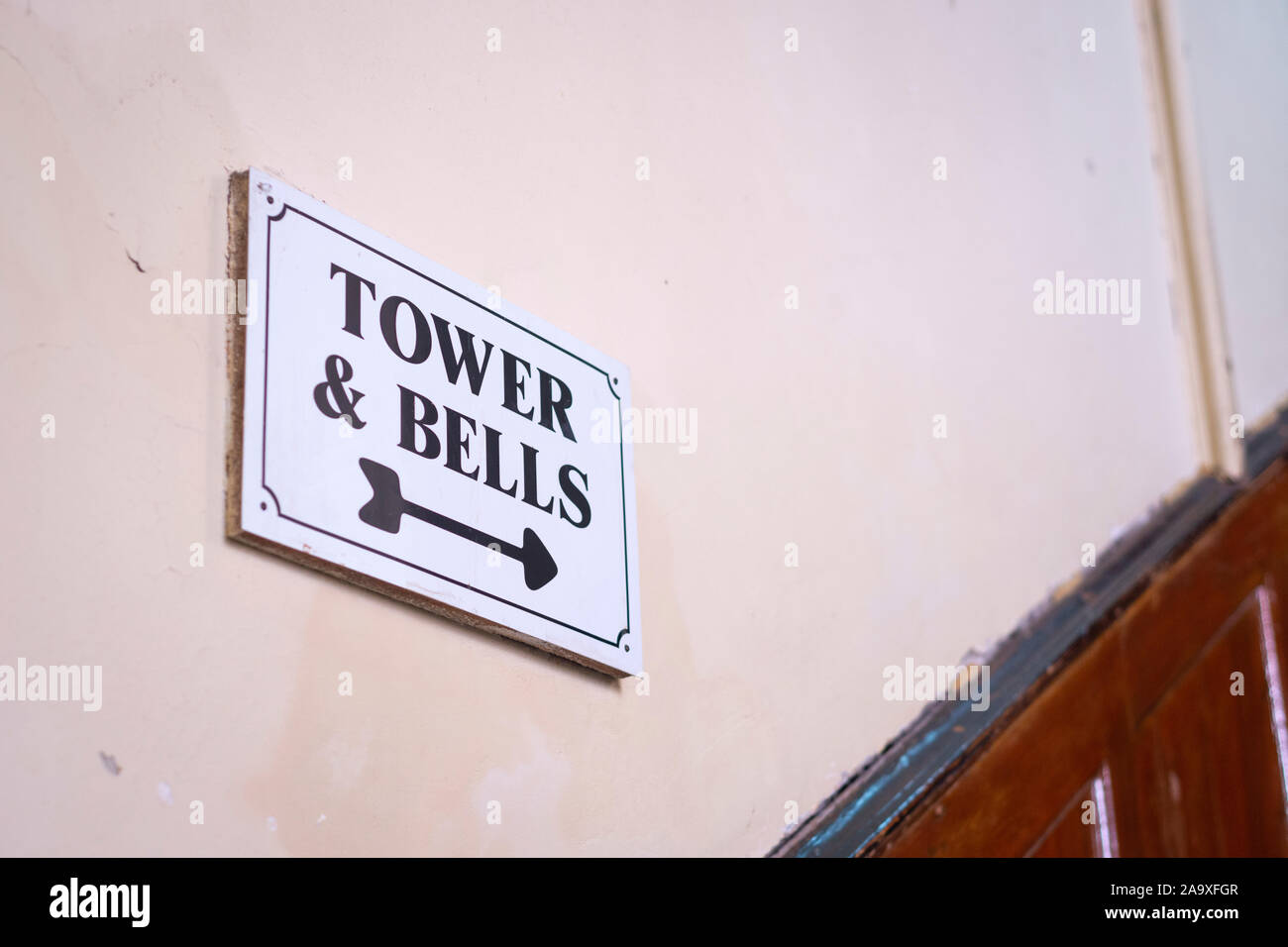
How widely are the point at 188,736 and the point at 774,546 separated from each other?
22.0 inches

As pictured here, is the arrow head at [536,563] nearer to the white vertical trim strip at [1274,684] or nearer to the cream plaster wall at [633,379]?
the cream plaster wall at [633,379]

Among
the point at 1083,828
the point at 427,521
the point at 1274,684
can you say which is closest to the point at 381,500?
the point at 427,521

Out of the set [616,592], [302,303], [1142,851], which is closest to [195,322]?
[302,303]

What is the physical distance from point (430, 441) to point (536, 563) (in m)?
0.12

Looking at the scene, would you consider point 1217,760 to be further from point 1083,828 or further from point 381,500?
point 381,500

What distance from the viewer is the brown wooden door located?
1.16m

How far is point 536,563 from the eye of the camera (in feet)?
2.85

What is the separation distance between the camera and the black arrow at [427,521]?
0.77 m

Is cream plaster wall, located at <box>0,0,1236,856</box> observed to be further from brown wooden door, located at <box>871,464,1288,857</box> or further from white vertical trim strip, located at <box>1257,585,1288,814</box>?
white vertical trim strip, located at <box>1257,585,1288,814</box>

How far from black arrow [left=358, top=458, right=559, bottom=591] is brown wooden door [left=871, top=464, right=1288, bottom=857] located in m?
0.39

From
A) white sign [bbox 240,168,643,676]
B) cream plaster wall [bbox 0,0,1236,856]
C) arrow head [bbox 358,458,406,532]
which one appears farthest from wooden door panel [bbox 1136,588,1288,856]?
arrow head [bbox 358,458,406,532]

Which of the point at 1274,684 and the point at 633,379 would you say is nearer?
the point at 633,379

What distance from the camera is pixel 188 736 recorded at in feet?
2.21

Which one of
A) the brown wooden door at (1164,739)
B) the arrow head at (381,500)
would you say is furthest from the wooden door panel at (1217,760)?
the arrow head at (381,500)
